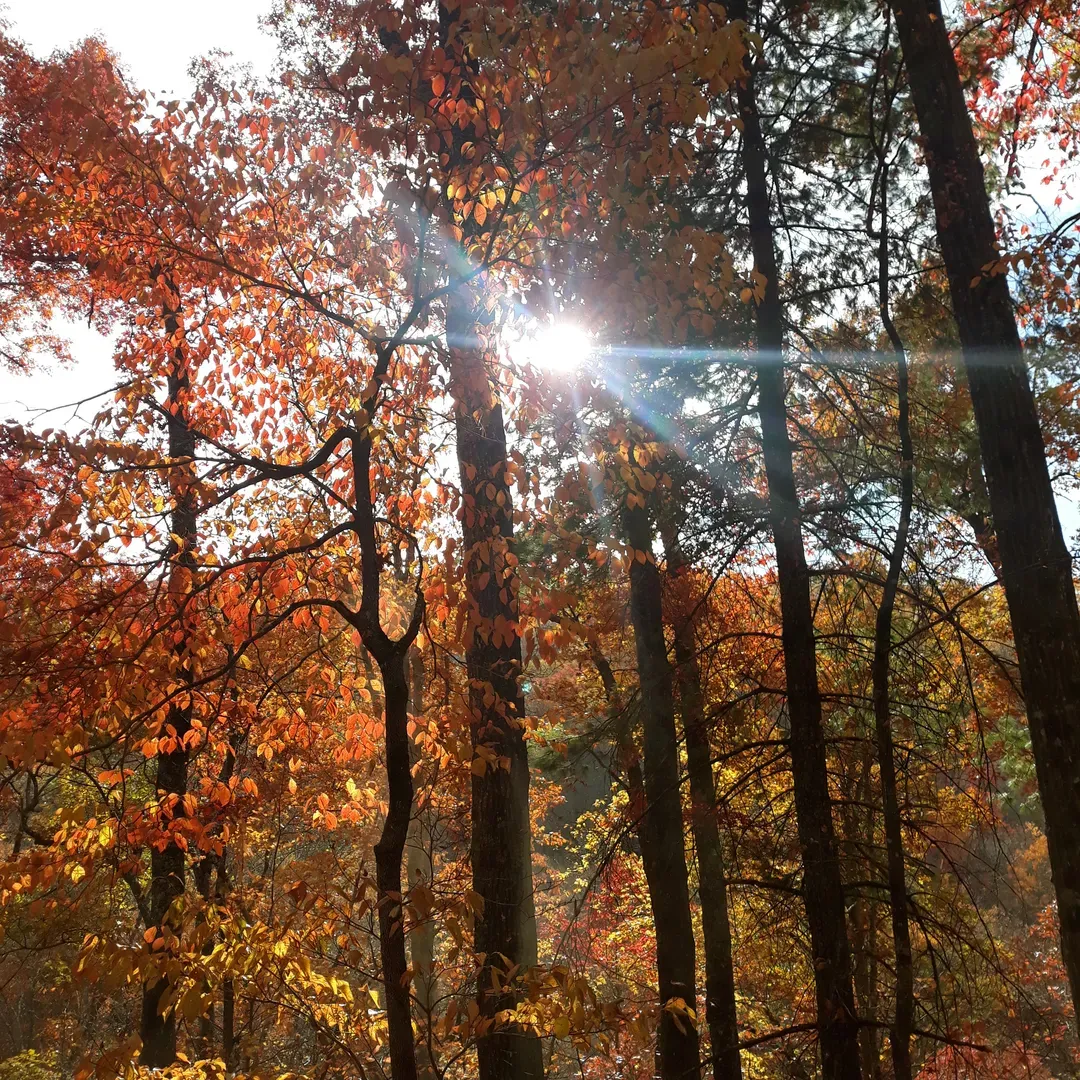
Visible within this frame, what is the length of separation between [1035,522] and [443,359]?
11.3 feet

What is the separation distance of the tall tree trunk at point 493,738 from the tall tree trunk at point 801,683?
5.53 feet

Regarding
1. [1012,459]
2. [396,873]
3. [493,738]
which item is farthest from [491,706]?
[1012,459]

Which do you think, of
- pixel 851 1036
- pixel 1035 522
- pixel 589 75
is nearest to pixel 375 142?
pixel 589 75

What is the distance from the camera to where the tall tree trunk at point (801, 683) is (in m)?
4.80

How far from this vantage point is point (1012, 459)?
484 centimetres

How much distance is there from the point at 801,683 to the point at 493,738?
6.55 feet

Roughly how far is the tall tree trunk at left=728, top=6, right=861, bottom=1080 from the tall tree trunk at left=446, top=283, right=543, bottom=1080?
1684 millimetres

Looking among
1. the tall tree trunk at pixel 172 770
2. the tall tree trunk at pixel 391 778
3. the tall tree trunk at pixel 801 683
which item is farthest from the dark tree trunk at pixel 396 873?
the tall tree trunk at pixel 801 683

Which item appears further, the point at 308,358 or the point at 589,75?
the point at 308,358

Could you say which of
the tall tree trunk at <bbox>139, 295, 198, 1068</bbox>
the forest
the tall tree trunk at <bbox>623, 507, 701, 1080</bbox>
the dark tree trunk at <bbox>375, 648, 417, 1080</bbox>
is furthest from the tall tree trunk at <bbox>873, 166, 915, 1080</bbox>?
the tall tree trunk at <bbox>139, 295, 198, 1068</bbox>

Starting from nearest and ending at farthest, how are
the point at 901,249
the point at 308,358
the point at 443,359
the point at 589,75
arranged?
1. the point at 589,75
2. the point at 443,359
3. the point at 308,358
4. the point at 901,249

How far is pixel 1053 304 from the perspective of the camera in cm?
792

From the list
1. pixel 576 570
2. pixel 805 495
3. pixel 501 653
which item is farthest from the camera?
pixel 576 570

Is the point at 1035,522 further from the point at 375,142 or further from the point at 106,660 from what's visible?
the point at 106,660
